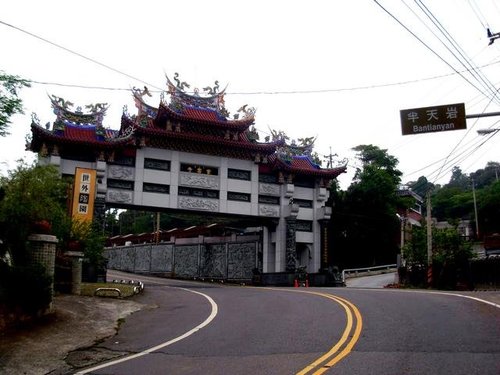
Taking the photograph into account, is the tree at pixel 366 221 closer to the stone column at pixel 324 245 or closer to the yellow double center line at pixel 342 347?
the stone column at pixel 324 245

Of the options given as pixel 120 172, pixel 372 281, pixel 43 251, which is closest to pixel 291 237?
pixel 372 281

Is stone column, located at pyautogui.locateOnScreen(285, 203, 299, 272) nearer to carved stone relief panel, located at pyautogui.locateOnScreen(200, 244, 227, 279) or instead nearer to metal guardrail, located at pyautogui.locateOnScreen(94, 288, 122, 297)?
carved stone relief panel, located at pyautogui.locateOnScreen(200, 244, 227, 279)

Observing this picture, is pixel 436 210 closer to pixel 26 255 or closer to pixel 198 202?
pixel 198 202

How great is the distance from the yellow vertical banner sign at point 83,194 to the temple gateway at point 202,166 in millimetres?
3137

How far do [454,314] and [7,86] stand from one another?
1234cm

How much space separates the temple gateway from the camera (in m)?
33.4

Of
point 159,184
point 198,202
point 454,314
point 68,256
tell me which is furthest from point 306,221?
point 454,314

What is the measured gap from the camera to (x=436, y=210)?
3410 inches

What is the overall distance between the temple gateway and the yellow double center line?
22464 mm

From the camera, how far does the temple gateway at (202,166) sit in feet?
110

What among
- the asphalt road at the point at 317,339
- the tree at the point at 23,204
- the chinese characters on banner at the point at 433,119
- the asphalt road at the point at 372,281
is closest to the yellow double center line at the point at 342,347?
the asphalt road at the point at 317,339

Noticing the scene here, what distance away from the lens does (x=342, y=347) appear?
31.4 ft

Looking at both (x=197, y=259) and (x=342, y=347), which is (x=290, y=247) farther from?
(x=342, y=347)

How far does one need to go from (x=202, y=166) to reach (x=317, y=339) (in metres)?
27.1
